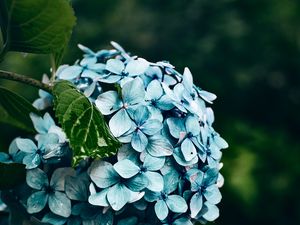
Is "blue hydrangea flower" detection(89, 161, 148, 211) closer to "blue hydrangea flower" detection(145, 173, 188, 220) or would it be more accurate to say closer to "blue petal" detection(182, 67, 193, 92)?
"blue hydrangea flower" detection(145, 173, 188, 220)

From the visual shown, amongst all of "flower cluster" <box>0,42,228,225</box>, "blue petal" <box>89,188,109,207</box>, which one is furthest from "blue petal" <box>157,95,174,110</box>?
"blue petal" <box>89,188,109,207</box>

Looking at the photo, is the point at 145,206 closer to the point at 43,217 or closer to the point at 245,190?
the point at 43,217

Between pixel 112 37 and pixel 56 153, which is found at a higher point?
pixel 56 153

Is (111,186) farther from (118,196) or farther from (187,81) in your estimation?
(187,81)

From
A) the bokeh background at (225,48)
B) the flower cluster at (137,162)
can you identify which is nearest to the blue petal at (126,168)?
the flower cluster at (137,162)

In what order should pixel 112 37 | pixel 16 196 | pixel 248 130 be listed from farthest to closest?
pixel 112 37
pixel 248 130
pixel 16 196

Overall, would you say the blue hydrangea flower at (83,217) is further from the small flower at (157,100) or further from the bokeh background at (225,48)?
the bokeh background at (225,48)

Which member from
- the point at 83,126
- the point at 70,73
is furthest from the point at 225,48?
the point at 83,126

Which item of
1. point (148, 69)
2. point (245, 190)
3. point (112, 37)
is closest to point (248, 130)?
point (245, 190)
